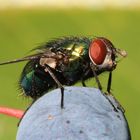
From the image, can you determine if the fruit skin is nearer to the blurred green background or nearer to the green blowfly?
the green blowfly

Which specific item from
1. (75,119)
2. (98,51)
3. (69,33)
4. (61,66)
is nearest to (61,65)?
(61,66)

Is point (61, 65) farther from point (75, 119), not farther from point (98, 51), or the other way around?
point (75, 119)


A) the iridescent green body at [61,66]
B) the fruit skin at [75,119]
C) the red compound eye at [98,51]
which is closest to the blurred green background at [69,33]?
the iridescent green body at [61,66]

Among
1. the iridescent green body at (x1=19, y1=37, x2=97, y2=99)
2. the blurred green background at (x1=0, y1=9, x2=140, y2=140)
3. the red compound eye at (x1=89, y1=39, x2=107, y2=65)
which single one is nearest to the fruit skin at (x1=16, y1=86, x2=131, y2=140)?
the red compound eye at (x1=89, y1=39, x2=107, y2=65)

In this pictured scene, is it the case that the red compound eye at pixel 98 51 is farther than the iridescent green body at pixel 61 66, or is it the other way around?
the iridescent green body at pixel 61 66

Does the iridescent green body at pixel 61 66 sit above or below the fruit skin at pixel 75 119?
below

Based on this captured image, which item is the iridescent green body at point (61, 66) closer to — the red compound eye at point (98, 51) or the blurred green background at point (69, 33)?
the red compound eye at point (98, 51)
